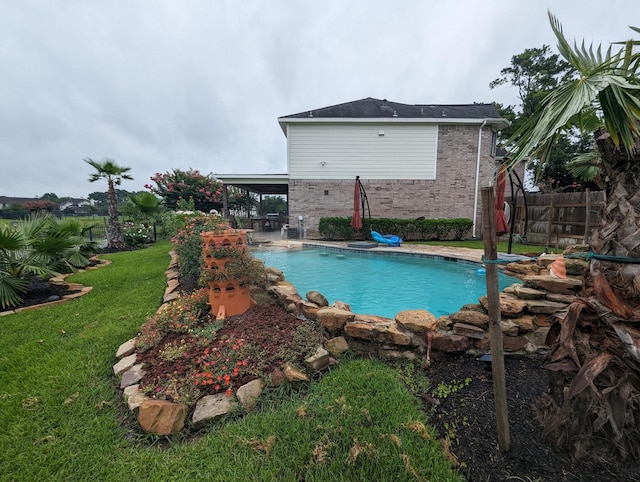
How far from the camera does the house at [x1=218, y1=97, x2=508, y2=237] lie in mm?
14023

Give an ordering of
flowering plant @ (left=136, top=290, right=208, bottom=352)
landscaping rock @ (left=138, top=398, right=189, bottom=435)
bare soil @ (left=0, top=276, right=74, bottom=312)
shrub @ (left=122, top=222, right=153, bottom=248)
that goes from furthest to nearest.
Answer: shrub @ (left=122, top=222, right=153, bottom=248) < bare soil @ (left=0, top=276, right=74, bottom=312) < flowering plant @ (left=136, top=290, right=208, bottom=352) < landscaping rock @ (left=138, top=398, right=189, bottom=435)

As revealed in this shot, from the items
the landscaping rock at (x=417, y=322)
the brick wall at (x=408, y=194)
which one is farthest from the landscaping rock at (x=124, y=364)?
the brick wall at (x=408, y=194)

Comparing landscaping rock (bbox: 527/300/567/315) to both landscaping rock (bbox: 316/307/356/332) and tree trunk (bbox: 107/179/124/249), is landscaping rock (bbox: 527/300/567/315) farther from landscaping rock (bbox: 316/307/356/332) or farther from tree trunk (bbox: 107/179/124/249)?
tree trunk (bbox: 107/179/124/249)

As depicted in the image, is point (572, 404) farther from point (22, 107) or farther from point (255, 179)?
point (22, 107)

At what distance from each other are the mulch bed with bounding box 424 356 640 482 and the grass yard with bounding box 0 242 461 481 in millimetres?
184

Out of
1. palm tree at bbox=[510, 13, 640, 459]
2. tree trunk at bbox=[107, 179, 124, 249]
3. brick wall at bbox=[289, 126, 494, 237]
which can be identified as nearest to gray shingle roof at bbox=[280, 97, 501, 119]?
brick wall at bbox=[289, 126, 494, 237]

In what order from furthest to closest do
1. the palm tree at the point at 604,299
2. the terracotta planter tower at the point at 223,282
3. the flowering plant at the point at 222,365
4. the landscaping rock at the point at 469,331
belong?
the terracotta planter tower at the point at 223,282 < the landscaping rock at the point at 469,331 < the flowering plant at the point at 222,365 < the palm tree at the point at 604,299

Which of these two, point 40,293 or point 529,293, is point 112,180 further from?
point 529,293

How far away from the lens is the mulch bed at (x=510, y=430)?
58.6 inches

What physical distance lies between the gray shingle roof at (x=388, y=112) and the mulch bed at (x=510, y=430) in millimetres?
13839

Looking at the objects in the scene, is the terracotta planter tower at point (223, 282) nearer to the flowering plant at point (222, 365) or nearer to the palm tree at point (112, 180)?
the flowering plant at point (222, 365)

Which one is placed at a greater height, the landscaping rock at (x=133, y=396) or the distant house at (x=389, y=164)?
the distant house at (x=389, y=164)

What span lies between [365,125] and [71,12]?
11.5 m

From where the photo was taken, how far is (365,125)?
14.0m
